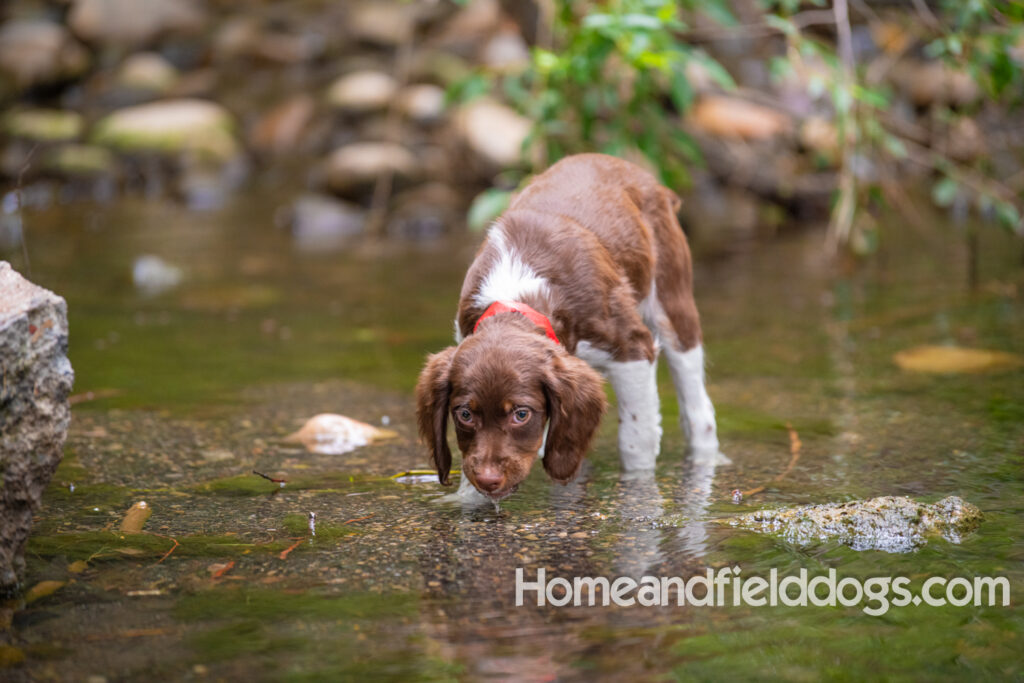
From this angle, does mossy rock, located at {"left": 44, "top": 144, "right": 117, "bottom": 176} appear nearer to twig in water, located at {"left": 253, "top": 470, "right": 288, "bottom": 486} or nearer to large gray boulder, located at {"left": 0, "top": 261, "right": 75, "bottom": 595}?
twig in water, located at {"left": 253, "top": 470, "right": 288, "bottom": 486}

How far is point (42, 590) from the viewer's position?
3145 millimetres

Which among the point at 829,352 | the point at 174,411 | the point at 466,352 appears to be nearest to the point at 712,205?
the point at 829,352

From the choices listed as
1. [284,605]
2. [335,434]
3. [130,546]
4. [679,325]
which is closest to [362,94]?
[335,434]

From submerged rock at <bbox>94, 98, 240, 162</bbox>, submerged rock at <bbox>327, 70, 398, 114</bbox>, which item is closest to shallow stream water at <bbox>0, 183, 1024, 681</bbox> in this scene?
submerged rock at <bbox>94, 98, 240, 162</bbox>

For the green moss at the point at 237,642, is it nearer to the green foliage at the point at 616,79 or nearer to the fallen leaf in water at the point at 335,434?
the fallen leaf in water at the point at 335,434

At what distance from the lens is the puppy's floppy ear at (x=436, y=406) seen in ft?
12.5

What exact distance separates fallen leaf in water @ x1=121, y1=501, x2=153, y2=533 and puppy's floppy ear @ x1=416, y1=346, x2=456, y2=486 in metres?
0.97

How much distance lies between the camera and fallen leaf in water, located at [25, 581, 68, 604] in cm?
310

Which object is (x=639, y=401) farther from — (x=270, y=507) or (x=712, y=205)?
(x=712, y=205)

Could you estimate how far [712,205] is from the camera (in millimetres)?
14305

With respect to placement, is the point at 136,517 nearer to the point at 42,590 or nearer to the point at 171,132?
the point at 42,590

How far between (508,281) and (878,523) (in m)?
1.52

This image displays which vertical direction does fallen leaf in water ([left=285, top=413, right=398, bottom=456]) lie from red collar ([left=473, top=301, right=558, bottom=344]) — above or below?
below

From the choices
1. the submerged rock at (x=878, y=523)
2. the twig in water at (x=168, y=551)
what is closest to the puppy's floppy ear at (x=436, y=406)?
the twig in water at (x=168, y=551)
